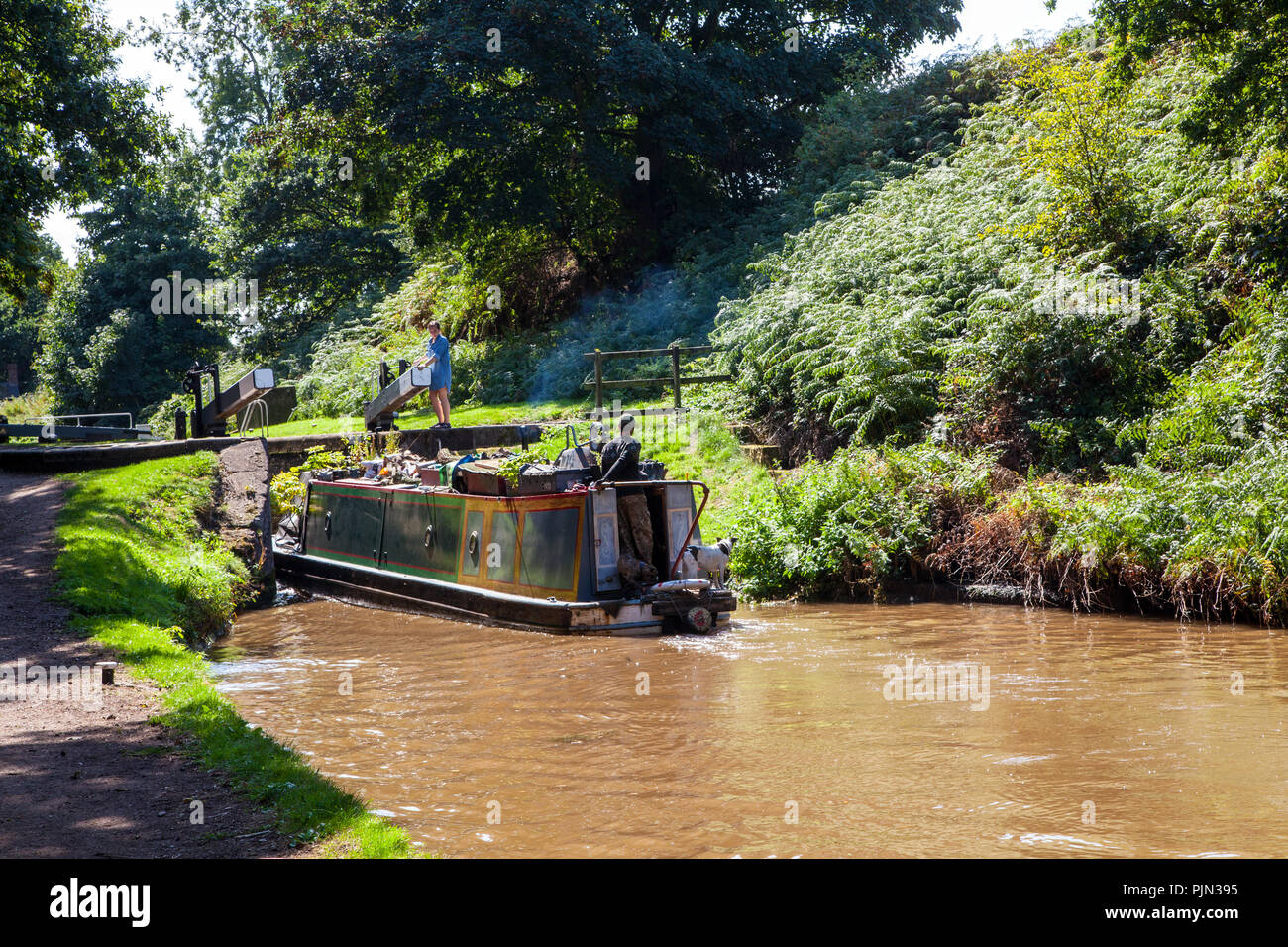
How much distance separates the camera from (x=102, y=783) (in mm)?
5438

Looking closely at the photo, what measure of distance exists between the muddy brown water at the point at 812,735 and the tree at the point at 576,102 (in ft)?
48.6

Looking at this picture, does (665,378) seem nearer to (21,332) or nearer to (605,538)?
(605,538)

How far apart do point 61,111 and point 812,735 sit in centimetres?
1373

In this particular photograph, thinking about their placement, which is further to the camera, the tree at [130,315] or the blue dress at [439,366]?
the tree at [130,315]

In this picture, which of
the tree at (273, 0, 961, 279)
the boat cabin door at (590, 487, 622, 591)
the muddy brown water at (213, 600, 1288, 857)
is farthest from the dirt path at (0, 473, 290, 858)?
the tree at (273, 0, 961, 279)

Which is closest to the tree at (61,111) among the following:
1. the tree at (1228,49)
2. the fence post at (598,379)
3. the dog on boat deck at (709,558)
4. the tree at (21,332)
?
the fence post at (598,379)

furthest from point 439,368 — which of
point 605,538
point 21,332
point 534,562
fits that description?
point 21,332

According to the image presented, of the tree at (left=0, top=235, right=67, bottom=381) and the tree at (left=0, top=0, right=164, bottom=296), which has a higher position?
the tree at (left=0, top=235, right=67, bottom=381)

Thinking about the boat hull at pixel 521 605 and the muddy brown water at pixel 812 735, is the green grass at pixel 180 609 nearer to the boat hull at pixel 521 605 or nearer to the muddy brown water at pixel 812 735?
the muddy brown water at pixel 812 735

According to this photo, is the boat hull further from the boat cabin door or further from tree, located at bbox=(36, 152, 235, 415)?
tree, located at bbox=(36, 152, 235, 415)

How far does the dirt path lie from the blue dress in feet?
29.8

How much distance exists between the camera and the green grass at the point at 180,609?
5.21m

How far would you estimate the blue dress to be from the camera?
16.9 meters

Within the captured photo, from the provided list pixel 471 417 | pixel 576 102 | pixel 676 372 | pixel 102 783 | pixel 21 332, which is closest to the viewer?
pixel 102 783
